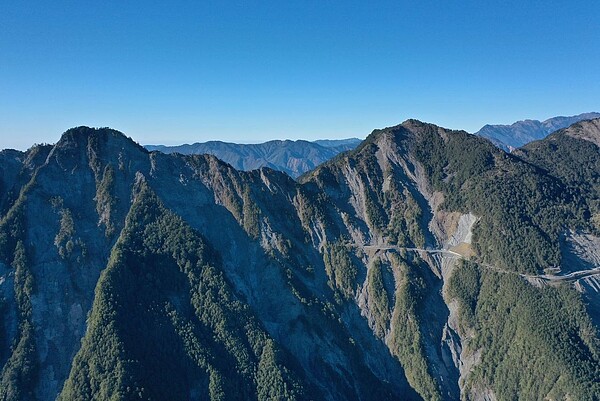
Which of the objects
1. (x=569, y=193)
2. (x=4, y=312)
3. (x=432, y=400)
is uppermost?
(x=569, y=193)

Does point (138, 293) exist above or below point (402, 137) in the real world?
below

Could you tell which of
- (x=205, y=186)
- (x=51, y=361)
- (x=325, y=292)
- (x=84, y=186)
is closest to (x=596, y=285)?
(x=325, y=292)

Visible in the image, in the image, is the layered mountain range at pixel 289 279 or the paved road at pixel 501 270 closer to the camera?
the layered mountain range at pixel 289 279

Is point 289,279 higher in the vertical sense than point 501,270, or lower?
higher

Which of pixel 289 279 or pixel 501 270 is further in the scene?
pixel 501 270

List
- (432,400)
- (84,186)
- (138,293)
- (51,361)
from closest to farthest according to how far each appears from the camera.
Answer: (51,361) < (138,293) < (432,400) < (84,186)

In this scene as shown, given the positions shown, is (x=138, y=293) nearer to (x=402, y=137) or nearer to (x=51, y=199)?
(x=51, y=199)

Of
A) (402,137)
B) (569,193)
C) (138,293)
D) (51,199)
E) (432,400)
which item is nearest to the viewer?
(138,293)

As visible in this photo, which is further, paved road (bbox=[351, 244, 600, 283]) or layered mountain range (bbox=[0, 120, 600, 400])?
paved road (bbox=[351, 244, 600, 283])
